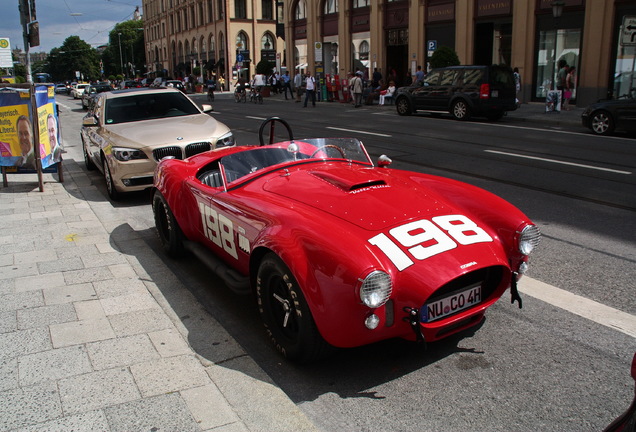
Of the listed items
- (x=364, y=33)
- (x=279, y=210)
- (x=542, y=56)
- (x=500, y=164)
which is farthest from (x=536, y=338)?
(x=364, y=33)

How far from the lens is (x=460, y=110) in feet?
62.4

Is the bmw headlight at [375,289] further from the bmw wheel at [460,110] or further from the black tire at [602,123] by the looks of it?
the bmw wheel at [460,110]

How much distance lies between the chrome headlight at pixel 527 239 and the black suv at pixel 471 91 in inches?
615

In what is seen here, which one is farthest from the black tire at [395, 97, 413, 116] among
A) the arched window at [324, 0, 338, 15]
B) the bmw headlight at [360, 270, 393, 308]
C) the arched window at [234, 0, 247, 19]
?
the arched window at [234, 0, 247, 19]

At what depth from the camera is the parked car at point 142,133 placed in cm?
770

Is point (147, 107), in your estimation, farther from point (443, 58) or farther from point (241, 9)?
point (241, 9)

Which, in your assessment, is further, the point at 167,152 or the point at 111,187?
the point at 111,187

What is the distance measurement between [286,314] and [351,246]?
2.17 ft

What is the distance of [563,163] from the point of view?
33.8 ft

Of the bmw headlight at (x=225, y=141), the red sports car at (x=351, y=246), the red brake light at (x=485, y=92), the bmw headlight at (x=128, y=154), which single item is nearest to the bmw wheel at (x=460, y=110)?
the red brake light at (x=485, y=92)

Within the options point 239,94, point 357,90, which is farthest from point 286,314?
point 239,94

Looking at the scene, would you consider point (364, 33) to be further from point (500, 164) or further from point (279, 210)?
point (279, 210)

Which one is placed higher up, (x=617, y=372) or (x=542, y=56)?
(x=542, y=56)

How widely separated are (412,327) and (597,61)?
22.3 m
